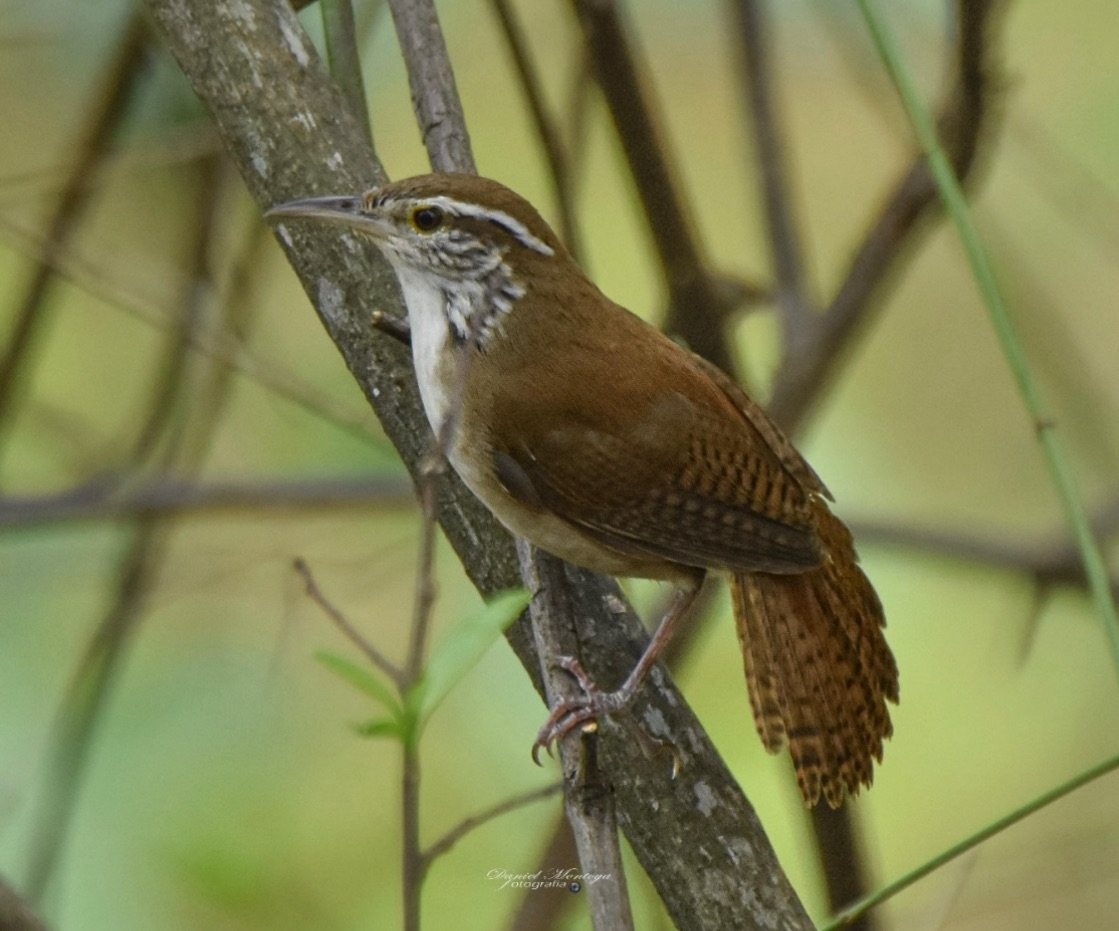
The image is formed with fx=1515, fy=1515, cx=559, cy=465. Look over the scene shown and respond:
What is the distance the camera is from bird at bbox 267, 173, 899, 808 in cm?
269

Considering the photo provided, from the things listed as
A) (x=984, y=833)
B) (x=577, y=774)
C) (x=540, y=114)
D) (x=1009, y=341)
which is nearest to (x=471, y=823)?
(x=577, y=774)

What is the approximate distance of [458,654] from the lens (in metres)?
1.34

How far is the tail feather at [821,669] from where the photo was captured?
2709 mm

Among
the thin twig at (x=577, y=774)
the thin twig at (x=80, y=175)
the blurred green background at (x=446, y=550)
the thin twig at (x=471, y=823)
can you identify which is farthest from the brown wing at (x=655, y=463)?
the thin twig at (x=80, y=175)

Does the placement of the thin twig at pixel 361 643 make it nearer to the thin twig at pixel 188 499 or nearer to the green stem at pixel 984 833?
the green stem at pixel 984 833

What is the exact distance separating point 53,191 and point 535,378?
6.64ft

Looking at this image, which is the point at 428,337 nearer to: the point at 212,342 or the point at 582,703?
the point at 582,703

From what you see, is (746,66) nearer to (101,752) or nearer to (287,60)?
(287,60)

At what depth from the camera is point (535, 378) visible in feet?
9.07

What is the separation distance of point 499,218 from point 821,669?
103 centimetres

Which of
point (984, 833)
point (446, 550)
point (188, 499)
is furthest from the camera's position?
point (446, 550)

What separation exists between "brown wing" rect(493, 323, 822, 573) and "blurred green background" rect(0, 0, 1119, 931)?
1.00 metres

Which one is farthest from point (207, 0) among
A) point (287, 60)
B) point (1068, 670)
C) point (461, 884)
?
point (1068, 670)

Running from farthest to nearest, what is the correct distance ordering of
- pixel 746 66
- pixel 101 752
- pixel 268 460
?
pixel 268 460 → pixel 101 752 → pixel 746 66
